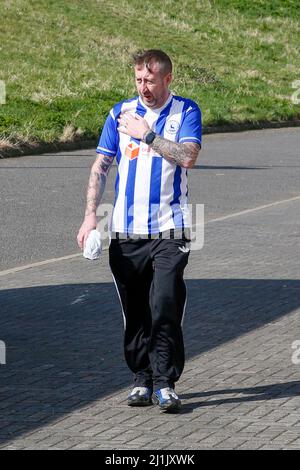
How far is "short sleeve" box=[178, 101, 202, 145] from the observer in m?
6.99

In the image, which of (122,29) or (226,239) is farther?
(122,29)

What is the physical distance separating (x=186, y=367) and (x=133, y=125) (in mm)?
1896

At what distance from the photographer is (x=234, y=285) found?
36.8 ft

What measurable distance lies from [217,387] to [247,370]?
53 cm

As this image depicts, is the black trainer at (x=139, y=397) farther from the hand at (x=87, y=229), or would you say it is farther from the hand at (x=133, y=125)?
the hand at (x=133, y=125)

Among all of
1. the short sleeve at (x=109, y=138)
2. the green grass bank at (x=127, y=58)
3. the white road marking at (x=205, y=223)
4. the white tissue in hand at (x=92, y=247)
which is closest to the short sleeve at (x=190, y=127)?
the short sleeve at (x=109, y=138)

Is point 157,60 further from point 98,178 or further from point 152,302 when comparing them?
point 152,302

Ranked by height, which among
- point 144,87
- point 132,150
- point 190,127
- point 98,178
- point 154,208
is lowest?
point 154,208

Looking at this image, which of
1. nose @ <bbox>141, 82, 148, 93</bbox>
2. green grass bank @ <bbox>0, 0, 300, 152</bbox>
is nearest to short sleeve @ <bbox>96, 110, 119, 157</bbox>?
nose @ <bbox>141, 82, 148, 93</bbox>

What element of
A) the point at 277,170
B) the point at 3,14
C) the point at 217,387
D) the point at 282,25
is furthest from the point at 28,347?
the point at 282,25

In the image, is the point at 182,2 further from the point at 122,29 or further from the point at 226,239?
the point at 226,239

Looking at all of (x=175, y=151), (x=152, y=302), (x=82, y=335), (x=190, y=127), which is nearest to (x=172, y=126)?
(x=190, y=127)

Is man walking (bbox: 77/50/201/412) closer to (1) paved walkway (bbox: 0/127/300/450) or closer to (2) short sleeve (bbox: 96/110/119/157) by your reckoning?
(2) short sleeve (bbox: 96/110/119/157)

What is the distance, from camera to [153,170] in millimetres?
6996
